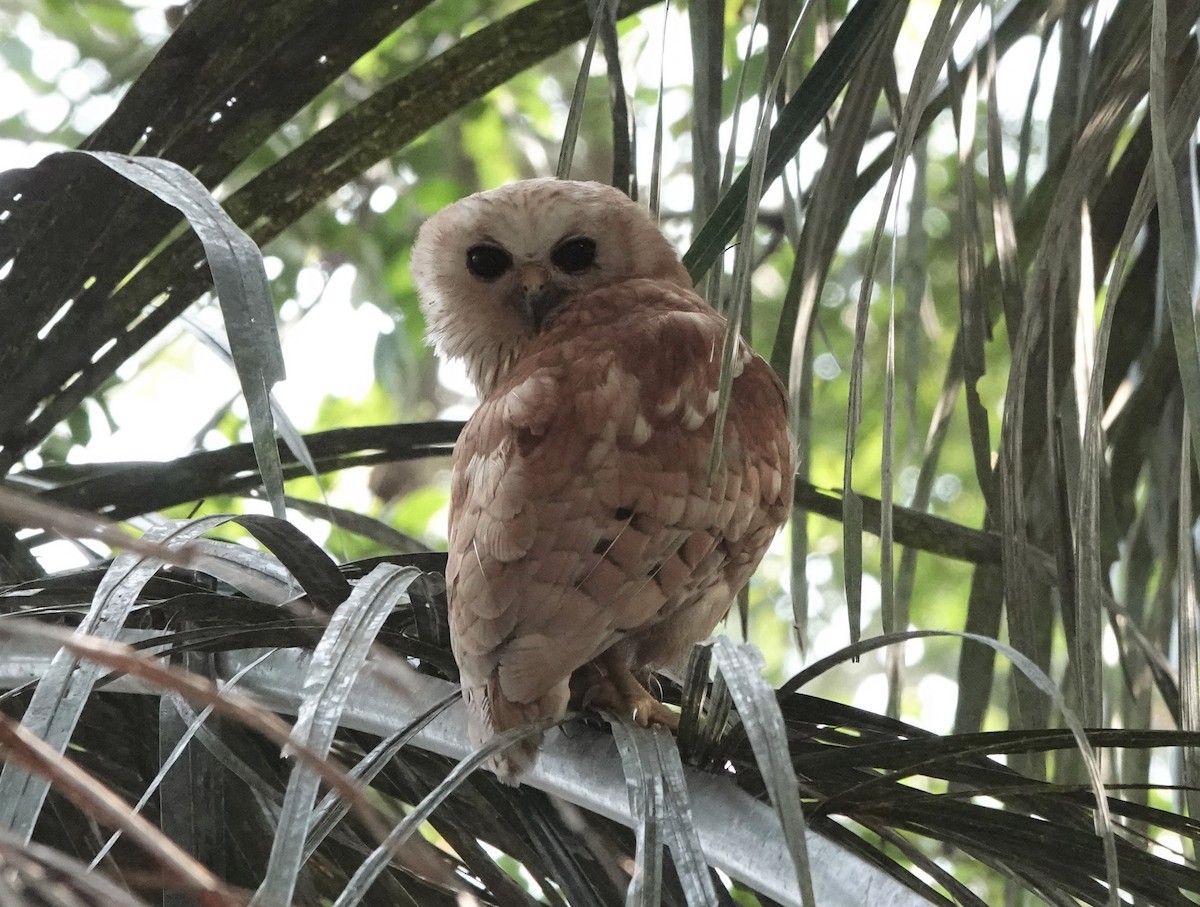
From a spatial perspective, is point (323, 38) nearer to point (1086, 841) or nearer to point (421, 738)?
point (421, 738)

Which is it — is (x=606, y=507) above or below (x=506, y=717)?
above

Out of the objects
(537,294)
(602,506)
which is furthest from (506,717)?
(537,294)

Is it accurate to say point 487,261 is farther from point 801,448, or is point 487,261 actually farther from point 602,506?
point 602,506

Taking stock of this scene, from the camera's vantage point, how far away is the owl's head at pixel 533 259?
2090 millimetres

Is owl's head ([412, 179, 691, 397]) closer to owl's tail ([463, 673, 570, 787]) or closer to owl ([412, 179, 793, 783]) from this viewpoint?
owl ([412, 179, 793, 783])

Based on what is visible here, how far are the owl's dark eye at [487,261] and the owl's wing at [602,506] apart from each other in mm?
455

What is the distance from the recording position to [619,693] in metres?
1.47

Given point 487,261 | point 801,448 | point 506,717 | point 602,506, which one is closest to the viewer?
point 506,717

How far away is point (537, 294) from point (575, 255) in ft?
0.38

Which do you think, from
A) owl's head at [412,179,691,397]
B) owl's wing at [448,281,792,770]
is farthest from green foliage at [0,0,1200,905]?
owl's head at [412,179,691,397]

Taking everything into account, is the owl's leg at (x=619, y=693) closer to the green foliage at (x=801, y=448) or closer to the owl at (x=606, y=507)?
the owl at (x=606, y=507)

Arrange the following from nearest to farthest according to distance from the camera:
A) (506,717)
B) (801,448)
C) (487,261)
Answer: (506,717)
(801,448)
(487,261)

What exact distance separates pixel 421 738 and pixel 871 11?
830 mm

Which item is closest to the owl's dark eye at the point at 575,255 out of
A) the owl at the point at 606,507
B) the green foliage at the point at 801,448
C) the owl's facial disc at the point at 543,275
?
the owl's facial disc at the point at 543,275
